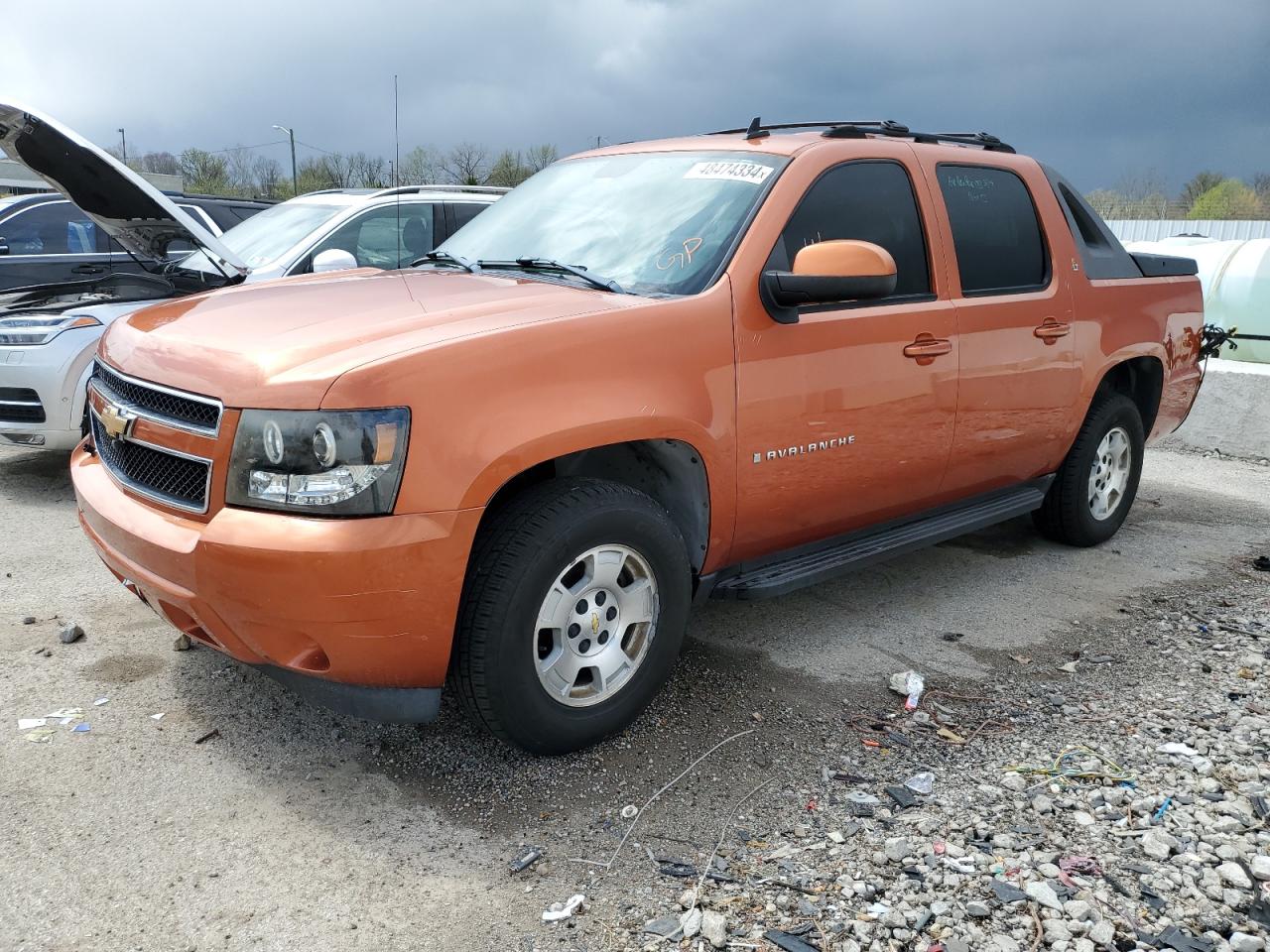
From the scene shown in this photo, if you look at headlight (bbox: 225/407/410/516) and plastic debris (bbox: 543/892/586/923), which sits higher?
headlight (bbox: 225/407/410/516)

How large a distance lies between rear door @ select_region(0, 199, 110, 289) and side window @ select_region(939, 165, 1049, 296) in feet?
22.4

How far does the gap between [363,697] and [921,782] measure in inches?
65.2

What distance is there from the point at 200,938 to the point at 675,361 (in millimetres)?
1973

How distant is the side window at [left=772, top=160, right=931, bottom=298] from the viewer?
3693 mm

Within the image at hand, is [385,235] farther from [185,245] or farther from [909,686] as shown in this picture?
[909,686]

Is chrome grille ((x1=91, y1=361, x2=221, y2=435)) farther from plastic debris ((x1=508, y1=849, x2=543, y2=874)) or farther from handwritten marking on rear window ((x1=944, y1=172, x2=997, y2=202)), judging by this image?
handwritten marking on rear window ((x1=944, y1=172, x2=997, y2=202))

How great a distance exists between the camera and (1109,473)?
18.2ft

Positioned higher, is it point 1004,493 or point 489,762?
point 1004,493

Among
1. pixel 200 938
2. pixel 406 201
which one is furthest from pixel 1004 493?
pixel 406 201

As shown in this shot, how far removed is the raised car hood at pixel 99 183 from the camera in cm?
510

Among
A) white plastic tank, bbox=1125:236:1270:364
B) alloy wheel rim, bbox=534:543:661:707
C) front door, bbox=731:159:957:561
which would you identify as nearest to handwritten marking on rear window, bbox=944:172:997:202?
front door, bbox=731:159:957:561

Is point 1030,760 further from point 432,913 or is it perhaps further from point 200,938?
point 200,938

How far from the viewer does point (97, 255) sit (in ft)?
29.5

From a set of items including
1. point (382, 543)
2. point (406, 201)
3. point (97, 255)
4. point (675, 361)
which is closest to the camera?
point (382, 543)
